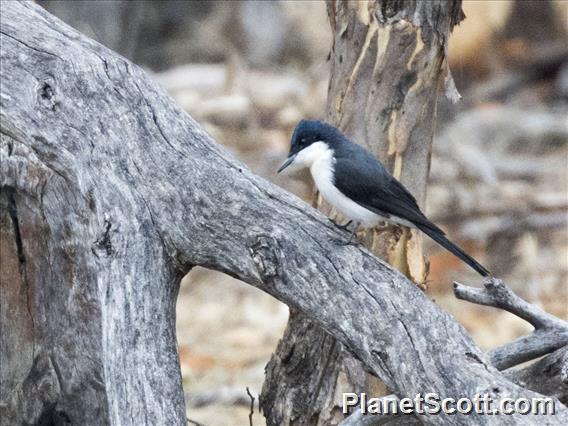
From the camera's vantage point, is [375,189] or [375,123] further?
[375,123]

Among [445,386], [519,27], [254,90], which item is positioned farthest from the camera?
[519,27]

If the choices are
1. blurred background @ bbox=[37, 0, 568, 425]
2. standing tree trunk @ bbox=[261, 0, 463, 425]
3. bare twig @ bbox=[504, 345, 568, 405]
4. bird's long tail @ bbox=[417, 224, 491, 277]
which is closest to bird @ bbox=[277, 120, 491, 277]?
bird's long tail @ bbox=[417, 224, 491, 277]

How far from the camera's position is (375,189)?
4.18 meters

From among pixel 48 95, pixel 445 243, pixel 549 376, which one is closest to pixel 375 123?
pixel 445 243

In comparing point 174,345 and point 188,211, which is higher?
point 188,211

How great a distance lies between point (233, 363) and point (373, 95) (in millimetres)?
3317

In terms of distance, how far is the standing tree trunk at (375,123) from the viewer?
4.41m

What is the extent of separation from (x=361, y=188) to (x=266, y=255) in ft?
2.34

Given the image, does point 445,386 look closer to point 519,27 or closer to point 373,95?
point 373,95

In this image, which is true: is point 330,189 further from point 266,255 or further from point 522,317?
point 522,317

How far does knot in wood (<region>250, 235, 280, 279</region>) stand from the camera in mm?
3633

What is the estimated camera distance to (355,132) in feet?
15.0

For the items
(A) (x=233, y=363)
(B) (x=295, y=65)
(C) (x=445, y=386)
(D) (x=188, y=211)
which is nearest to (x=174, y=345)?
(D) (x=188, y=211)

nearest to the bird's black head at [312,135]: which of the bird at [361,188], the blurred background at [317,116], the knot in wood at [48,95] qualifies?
the bird at [361,188]
